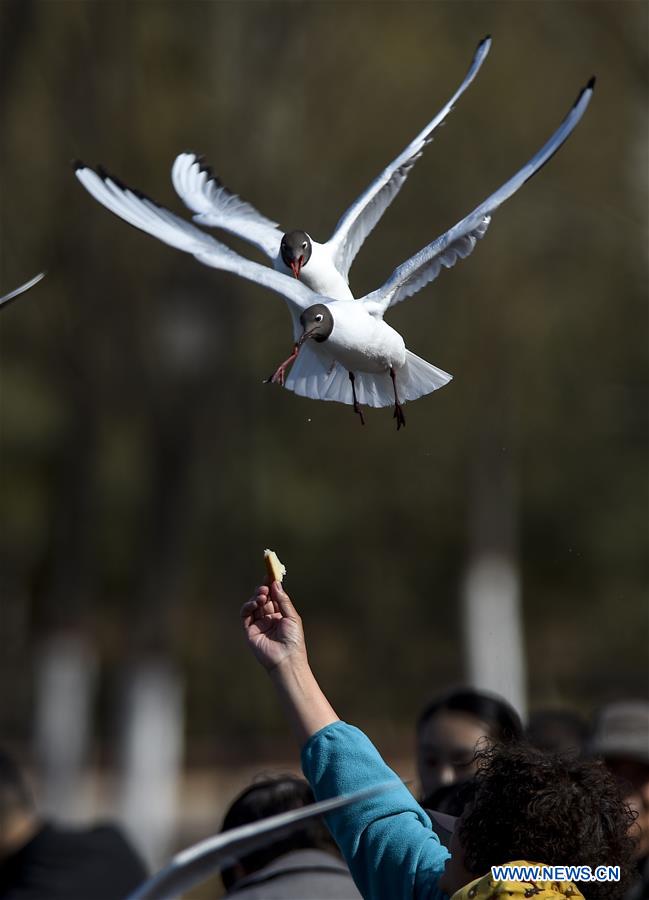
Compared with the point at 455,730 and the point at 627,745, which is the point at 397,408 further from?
the point at 627,745

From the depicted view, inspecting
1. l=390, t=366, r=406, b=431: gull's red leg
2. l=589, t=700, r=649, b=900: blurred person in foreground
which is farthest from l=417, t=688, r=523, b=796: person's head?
l=390, t=366, r=406, b=431: gull's red leg

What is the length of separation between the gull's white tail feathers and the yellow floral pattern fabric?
0.76 meters

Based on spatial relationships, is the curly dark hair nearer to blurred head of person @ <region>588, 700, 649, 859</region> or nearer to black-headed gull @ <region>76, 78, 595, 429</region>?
black-headed gull @ <region>76, 78, 595, 429</region>

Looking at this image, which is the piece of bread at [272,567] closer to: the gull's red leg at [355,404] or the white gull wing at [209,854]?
the gull's red leg at [355,404]

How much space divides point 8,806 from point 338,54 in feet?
42.4

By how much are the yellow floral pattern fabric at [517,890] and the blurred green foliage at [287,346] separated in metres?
6.64

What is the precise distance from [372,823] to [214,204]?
46.0 inches

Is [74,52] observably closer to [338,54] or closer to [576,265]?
[338,54]

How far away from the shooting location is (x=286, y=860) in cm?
268

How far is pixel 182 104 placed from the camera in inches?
607

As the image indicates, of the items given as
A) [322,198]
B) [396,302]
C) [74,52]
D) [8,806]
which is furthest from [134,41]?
[396,302]

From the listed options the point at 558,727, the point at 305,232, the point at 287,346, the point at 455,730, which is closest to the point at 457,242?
the point at 305,232

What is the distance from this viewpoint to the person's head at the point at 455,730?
3.34m

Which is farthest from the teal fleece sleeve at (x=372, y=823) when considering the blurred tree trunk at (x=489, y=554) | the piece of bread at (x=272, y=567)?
the blurred tree trunk at (x=489, y=554)
